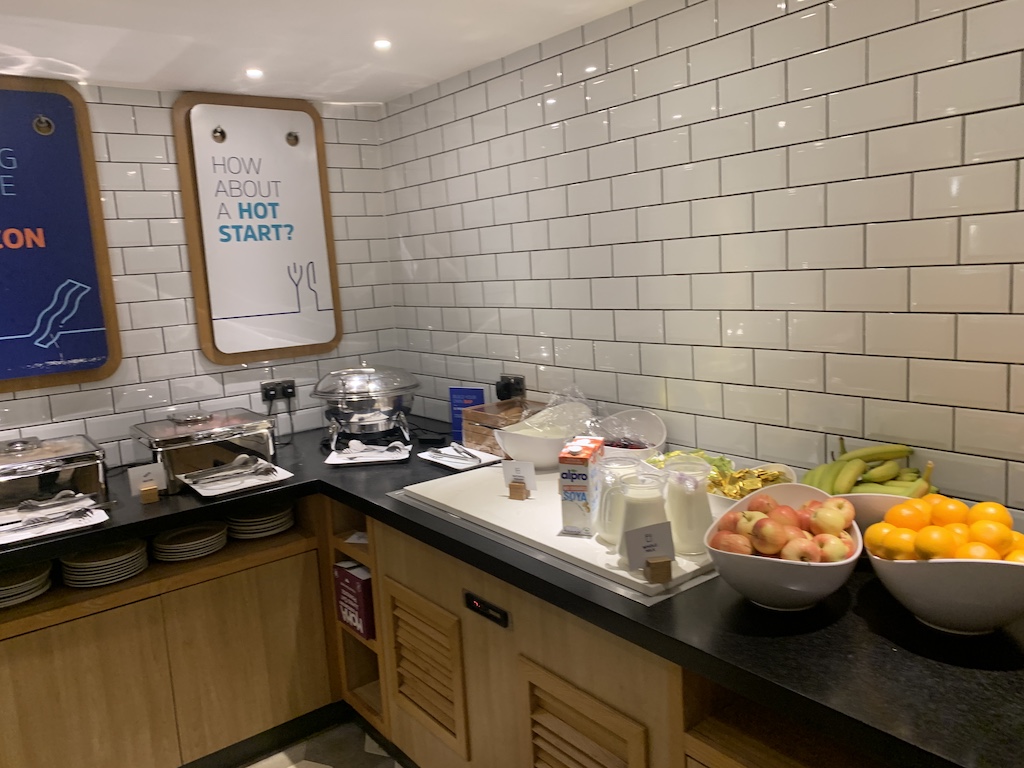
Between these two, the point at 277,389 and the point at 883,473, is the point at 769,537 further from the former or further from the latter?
the point at 277,389

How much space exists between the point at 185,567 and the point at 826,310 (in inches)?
74.5

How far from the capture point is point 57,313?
8.13 feet

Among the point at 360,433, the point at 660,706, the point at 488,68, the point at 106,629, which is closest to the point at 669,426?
the point at 660,706

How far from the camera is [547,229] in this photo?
95.6 inches

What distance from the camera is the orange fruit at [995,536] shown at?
1174mm

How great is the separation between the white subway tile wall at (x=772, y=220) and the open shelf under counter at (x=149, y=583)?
0.95 m

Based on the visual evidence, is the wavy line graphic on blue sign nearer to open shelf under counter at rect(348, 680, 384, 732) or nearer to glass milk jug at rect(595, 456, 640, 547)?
open shelf under counter at rect(348, 680, 384, 732)

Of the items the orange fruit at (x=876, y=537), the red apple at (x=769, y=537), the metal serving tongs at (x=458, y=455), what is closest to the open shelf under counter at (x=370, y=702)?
the metal serving tongs at (x=458, y=455)

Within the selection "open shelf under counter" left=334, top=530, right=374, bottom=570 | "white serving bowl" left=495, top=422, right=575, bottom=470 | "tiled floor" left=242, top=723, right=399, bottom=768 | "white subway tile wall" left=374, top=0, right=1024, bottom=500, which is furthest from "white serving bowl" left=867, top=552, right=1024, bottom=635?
"tiled floor" left=242, top=723, right=399, bottom=768

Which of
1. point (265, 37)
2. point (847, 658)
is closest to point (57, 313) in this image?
point (265, 37)

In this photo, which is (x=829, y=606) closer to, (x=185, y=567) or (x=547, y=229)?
(x=547, y=229)

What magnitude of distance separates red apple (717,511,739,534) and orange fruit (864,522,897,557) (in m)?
0.22

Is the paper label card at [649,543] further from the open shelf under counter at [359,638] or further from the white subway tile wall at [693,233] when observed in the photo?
the open shelf under counter at [359,638]

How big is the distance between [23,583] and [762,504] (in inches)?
73.5
